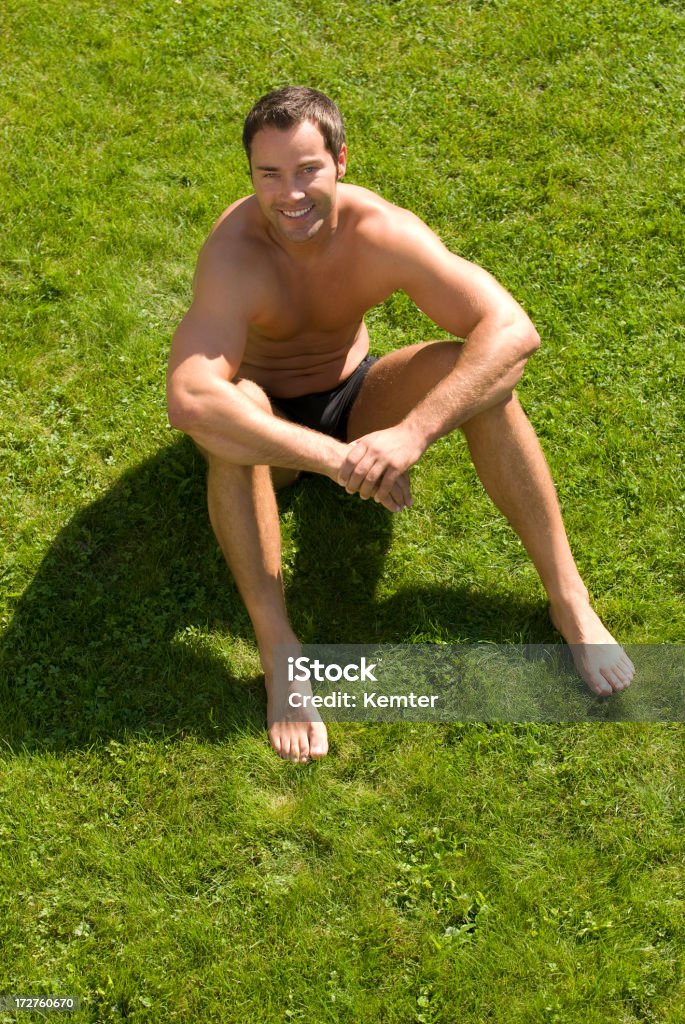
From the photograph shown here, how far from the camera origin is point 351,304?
14.9 ft

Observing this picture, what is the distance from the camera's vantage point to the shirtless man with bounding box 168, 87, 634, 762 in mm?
4051

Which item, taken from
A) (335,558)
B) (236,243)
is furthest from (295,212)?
(335,558)

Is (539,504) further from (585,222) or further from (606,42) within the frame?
(606,42)

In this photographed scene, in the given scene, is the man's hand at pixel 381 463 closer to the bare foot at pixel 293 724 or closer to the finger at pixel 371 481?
the finger at pixel 371 481

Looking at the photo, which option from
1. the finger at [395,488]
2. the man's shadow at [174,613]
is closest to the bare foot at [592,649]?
the man's shadow at [174,613]

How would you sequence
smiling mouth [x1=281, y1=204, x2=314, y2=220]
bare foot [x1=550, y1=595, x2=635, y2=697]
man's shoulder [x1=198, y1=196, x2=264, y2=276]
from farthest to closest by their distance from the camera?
bare foot [x1=550, y1=595, x2=635, y2=697], man's shoulder [x1=198, y1=196, x2=264, y2=276], smiling mouth [x1=281, y1=204, x2=314, y2=220]

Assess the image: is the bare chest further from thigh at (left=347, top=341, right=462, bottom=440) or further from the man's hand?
the man's hand

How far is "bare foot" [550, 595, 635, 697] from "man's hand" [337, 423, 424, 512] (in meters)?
0.97

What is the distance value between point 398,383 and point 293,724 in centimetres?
149

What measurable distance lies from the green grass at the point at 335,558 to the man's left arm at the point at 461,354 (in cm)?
92

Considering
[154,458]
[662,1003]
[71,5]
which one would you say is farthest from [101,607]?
[71,5]

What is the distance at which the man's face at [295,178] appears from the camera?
4.06 meters

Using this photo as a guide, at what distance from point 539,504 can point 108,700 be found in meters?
1.94

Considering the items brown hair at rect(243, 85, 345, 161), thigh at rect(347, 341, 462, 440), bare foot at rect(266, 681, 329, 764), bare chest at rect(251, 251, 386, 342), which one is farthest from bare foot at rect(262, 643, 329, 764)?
brown hair at rect(243, 85, 345, 161)
